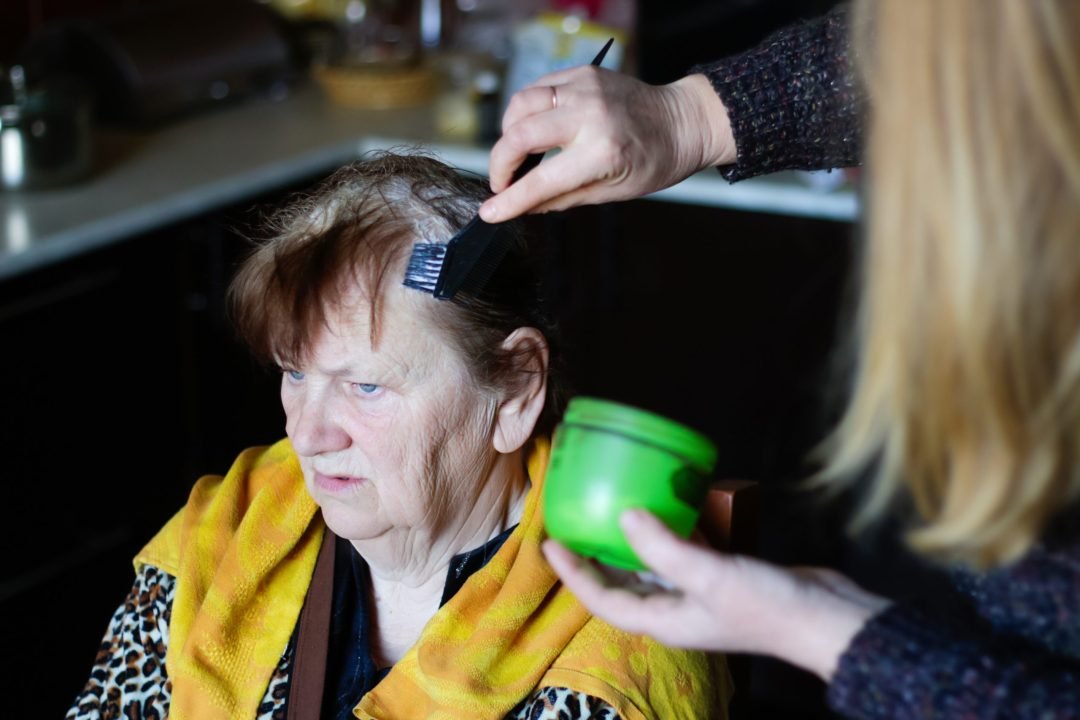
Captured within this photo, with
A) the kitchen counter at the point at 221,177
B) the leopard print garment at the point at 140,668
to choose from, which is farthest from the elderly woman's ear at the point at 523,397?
the kitchen counter at the point at 221,177

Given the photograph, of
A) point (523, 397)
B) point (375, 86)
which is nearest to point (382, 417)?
point (523, 397)

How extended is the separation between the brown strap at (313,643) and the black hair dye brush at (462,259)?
15.0 inches

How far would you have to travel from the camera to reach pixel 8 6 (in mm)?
3064

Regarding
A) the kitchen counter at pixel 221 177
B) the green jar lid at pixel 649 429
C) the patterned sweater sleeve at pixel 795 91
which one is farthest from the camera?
the kitchen counter at pixel 221 177

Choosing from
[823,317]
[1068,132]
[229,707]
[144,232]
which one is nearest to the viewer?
[1068,132]

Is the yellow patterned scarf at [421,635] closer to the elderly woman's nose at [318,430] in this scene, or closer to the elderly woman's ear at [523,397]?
the elderly woman's ear at [523,397]

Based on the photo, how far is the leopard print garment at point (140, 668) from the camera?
154cm

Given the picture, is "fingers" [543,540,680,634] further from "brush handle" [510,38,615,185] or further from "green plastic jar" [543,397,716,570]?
"brush handle" [510,38,615,185]

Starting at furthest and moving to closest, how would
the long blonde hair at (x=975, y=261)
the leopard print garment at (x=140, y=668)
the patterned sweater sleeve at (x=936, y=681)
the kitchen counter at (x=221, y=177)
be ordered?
1. the kitchen counter at (x=221, y=177)
2. the leopard print garment at (x=140, y=668)
3. the patterned sweater sleeve at (x=936, y=681)
4. the long blonde hair at (x=975, y=261)

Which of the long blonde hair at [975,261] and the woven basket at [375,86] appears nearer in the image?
the long blonde hair at [975,261]

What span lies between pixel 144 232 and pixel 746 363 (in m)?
1.38

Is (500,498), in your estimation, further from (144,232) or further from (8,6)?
(8,6)

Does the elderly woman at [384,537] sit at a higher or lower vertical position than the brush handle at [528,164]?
lower

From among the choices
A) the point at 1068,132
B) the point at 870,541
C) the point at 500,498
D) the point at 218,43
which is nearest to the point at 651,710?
the point at 500,498
